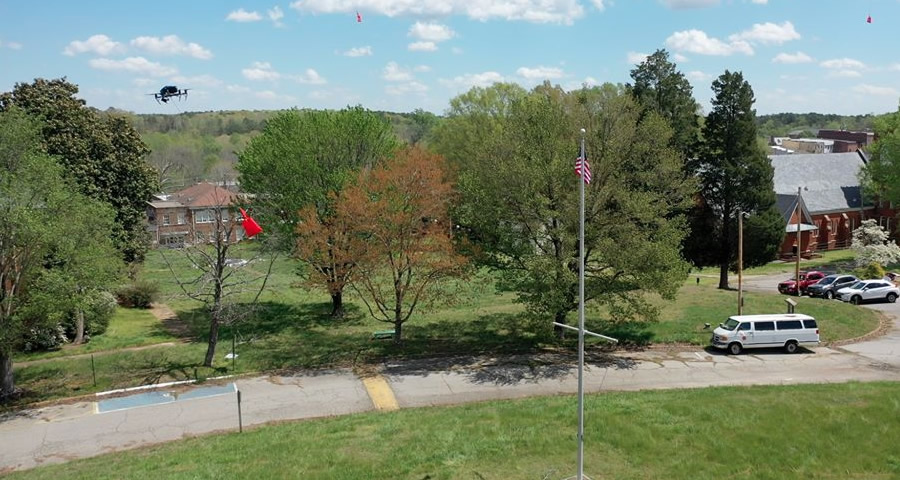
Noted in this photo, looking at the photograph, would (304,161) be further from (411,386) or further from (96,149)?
(411,386)

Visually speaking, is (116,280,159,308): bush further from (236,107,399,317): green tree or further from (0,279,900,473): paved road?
(0,279,900,473): paved road

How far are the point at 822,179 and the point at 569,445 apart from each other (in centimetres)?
6099

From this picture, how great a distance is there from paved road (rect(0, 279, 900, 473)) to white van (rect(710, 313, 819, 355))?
50 centimetres

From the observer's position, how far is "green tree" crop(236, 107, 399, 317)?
108 ft

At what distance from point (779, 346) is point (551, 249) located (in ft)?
34.1

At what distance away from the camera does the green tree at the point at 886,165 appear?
5628 cm

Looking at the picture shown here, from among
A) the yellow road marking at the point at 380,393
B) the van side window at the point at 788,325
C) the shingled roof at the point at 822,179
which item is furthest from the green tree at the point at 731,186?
the shingled roof at the point at 822,179

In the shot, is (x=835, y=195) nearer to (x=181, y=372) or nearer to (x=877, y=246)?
(x=877, y=246)

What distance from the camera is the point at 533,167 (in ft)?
86.7

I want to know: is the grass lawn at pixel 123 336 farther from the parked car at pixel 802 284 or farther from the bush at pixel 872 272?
the bush at pixel 872 272

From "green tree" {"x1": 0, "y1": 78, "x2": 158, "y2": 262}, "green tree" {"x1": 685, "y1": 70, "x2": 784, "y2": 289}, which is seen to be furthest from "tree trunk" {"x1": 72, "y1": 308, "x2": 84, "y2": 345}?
"green tree" {"x1": 685, "y1": 70, "x2": 784, "y2": 289}

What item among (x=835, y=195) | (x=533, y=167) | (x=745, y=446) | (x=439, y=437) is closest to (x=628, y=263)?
(x=533, y=167)

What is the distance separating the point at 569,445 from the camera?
1755 cm

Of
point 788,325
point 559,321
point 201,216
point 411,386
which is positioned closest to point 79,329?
point 411,386
